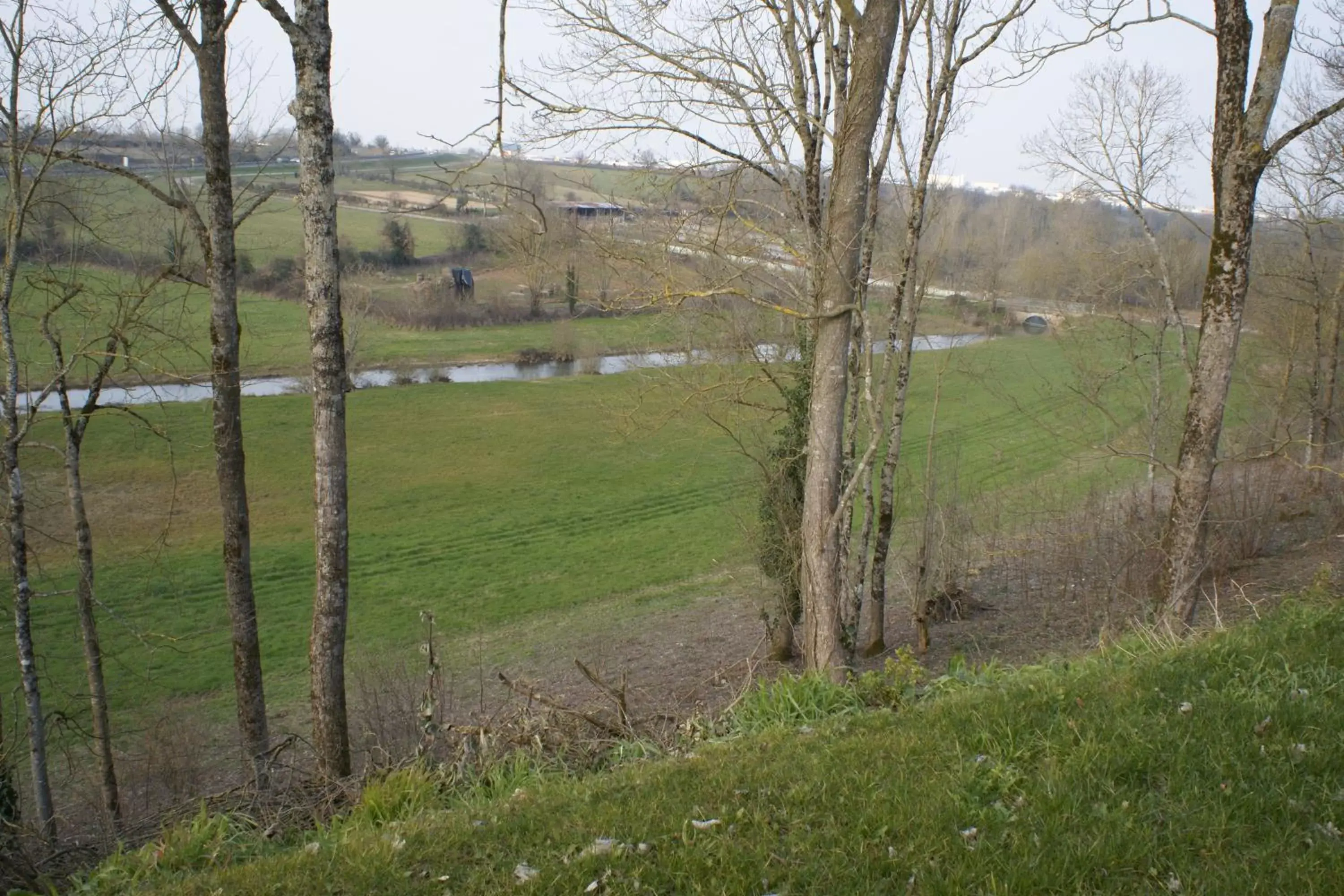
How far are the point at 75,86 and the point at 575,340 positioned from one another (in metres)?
41.1

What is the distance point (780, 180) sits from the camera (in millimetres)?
9406

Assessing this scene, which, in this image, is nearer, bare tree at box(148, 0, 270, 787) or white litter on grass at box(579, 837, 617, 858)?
white litter on grass at box(579, 837, 617, 858)

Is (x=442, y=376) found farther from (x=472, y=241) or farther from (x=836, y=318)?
(x=836, y=318)

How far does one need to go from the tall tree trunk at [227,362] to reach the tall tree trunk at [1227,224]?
8.71 meters

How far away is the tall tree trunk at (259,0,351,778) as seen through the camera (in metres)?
6.48

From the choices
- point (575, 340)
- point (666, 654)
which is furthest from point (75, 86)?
point (575, 340)

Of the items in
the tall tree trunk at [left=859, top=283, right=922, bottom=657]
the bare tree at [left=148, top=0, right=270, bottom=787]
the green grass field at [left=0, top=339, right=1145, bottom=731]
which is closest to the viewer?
the bare tree at [left=148, top=0, right=270, bottom=787]

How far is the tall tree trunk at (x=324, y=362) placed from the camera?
6484mm

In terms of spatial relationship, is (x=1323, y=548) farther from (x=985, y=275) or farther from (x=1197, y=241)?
(x=1197, y=241)

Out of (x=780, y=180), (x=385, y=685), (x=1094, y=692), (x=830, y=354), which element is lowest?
(x=385, y=685)

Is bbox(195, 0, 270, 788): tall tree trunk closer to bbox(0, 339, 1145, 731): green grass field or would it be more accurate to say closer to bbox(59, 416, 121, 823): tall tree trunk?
bbox(59, 416, 121, 823): tall tree trunk

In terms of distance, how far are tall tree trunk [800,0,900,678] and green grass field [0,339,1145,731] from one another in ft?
17.6

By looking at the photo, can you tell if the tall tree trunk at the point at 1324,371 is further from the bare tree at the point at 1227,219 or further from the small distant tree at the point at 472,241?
the small distant tree at the point at 472,241

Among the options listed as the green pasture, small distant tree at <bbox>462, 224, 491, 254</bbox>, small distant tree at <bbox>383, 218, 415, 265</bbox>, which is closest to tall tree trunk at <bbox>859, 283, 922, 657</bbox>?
the green pasture
